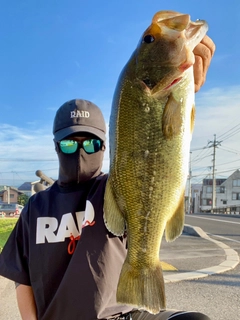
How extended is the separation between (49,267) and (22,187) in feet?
259

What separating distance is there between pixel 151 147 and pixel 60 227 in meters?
0.96

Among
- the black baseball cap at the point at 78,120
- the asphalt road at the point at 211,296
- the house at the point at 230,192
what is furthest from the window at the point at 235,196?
the black baseball cap at the point at 78,120

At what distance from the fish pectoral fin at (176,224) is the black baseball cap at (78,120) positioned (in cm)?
76

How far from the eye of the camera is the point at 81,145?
7.68 ft

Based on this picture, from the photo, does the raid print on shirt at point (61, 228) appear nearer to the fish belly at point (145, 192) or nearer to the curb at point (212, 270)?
the fish belly at point (145, 192)

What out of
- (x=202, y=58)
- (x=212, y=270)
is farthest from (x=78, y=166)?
(x=212, y=270)

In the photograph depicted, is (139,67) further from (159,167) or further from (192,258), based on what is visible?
(192,258)

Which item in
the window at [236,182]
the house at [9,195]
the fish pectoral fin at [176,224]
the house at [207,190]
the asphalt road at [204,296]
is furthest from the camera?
the house at [207,190]

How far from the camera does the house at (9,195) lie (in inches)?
2552

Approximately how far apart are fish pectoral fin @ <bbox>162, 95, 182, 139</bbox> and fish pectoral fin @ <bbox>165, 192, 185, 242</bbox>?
0.34 metres

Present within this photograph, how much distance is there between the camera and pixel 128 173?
1751mm

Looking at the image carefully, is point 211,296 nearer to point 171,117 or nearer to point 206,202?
point 171,117

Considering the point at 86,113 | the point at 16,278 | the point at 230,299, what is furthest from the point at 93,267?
the point at 230,299

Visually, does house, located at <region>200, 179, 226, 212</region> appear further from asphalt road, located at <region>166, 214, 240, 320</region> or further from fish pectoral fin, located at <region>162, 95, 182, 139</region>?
fish pectoral fin, located at <region>162, 95, 182, 139</region>
